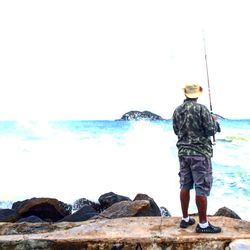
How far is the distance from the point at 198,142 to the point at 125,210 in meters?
1.94

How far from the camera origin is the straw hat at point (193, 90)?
4676 mm

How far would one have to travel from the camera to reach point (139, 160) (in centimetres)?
2380

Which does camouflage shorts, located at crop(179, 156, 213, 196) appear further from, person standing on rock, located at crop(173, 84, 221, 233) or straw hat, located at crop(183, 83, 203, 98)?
straw hat, located at crop(183, 83, 203, 98)

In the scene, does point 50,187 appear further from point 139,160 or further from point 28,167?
point 139,160

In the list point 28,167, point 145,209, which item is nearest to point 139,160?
point 28,167

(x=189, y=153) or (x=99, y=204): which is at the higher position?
(x=189, y=153)

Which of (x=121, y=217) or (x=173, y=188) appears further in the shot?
(x=173, y=188)

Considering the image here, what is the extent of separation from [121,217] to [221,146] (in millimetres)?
24754

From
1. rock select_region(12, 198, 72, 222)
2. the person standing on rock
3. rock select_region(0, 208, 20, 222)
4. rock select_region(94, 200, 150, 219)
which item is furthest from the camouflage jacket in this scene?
rock select_region(0, 208, 20, 222)

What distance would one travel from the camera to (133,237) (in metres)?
4.39

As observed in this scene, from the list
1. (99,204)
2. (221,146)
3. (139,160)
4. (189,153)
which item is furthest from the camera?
(221,146)

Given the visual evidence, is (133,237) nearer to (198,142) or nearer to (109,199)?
(198,142)

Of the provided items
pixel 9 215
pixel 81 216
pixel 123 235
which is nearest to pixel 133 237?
pixel 123 235

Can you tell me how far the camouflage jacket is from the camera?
453 cm
